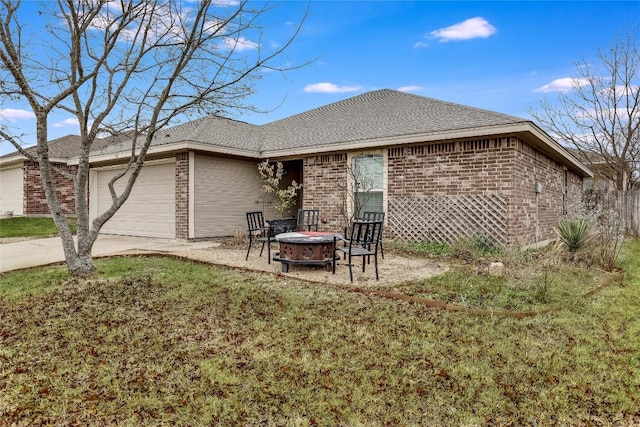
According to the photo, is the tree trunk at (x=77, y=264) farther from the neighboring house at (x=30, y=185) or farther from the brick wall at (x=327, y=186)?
the neighboring house at (x=30, y=185)

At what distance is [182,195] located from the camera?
35.4 ft

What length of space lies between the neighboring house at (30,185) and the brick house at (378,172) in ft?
17.8

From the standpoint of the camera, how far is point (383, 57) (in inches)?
474

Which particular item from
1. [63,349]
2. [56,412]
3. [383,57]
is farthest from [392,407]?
[383,57]

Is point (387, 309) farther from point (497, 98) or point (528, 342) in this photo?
point (497, 98)

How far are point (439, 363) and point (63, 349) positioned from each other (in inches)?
127

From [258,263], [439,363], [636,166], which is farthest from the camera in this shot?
[636,166]

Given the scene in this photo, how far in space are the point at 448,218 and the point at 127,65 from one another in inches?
277

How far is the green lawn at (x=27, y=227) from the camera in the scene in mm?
12953

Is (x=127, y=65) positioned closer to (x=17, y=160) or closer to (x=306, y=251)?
(x=306, y=251)

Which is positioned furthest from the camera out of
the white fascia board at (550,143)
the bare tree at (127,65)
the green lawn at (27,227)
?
the green lawn at (27,227)

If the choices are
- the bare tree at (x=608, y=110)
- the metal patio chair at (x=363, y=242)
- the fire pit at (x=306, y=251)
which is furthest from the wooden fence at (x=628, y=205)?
the fire pit at (x=306, y=251)

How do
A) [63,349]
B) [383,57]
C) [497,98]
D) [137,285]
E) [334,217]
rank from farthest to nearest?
[497,98]
[383,57]
[334,217]
[137,285]
[63,349]

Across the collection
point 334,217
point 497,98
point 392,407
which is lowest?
point 392,407
